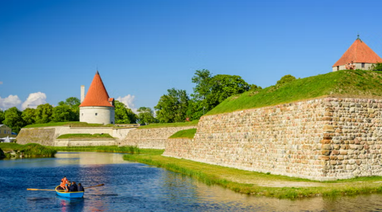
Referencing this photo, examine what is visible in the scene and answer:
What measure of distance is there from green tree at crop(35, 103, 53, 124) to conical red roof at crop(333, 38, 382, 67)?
260ft

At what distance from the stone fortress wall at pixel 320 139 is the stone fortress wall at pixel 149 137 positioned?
3380 centimetres

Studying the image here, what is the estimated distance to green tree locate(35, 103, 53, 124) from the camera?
358 feet

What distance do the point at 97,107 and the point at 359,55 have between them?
53002mm

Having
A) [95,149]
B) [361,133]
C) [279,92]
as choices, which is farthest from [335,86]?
[95,149]

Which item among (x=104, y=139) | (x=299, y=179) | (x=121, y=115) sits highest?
(x=121, y=115)

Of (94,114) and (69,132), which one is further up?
(94,114)

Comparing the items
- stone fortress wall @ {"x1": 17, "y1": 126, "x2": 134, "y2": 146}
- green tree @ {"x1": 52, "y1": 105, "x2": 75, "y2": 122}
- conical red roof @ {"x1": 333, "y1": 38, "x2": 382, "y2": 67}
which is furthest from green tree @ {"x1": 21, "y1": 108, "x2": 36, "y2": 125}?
conical red roof @ {"x1": 333, "y1": 38, "x2": 382, "y2": 67}

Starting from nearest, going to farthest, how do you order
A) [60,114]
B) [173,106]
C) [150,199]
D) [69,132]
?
[150,199] → [69,132] → [173,106] → [60,114]

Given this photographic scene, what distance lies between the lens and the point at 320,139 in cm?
2330

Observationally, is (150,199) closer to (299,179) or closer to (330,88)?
(299,179)

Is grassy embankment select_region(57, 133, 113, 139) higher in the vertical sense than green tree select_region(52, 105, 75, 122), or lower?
lower

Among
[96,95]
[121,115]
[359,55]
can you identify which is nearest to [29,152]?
[96,95]

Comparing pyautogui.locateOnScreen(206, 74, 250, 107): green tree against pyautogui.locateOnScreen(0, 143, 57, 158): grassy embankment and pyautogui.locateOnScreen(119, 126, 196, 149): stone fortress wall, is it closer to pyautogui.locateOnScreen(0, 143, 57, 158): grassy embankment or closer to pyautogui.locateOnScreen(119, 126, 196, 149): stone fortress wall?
pyautogui.locateOnScreen(119, 126, 196, 149): stone fortress wall

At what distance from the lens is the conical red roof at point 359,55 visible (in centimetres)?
5230
